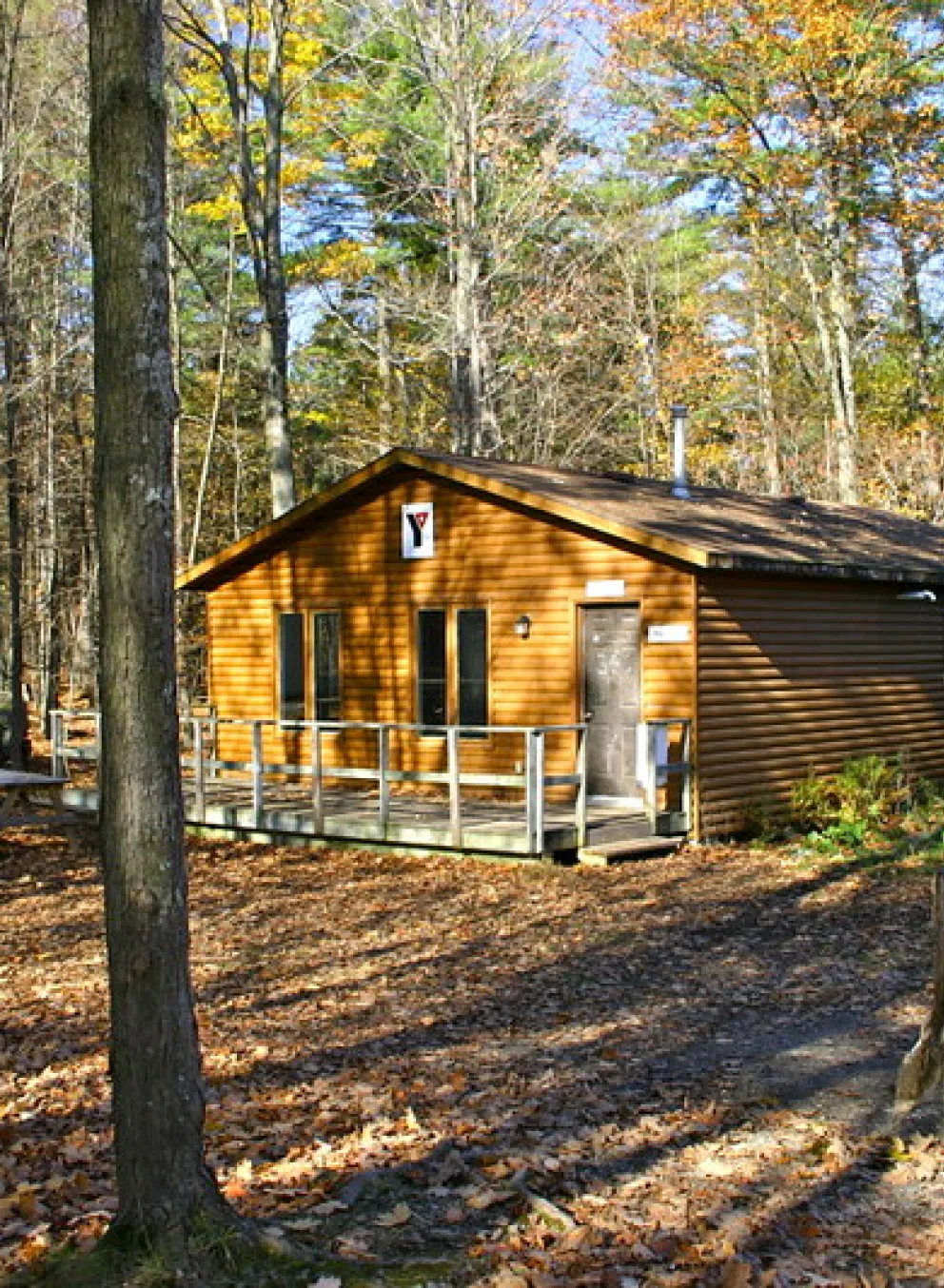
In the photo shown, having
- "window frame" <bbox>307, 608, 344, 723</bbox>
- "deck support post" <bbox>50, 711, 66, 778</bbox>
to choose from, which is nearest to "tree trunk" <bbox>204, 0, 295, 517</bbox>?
"window frame" <bbox>307, 608, 344, 723</bbox>

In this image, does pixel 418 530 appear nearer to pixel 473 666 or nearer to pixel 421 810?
pixel 473 666

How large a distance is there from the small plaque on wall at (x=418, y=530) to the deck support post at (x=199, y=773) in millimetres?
3242

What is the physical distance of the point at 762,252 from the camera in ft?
104

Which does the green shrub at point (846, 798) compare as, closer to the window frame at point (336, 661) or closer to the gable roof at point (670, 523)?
the gable roof at point (670, 523)

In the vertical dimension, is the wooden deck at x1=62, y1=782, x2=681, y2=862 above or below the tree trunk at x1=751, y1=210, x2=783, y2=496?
below

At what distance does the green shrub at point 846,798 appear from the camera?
15.1m

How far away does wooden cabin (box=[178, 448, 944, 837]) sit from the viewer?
46.9 feet

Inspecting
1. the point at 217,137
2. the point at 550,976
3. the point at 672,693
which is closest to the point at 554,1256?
the point at 550,976

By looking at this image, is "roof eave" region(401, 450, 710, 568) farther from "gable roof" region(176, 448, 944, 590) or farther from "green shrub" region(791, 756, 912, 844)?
"green shrub" region(791, 756, 912, 844)

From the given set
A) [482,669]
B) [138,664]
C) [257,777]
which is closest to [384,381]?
[482,669]

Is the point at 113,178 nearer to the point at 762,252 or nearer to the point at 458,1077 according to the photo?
the point at 458,1077

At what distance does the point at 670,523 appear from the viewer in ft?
48.4

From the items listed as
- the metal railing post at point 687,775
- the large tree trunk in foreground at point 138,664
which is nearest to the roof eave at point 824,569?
the metal railing post at point 687,775

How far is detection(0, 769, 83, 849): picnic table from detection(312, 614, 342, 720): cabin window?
375cm
